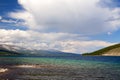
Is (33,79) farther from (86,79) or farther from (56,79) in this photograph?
(86,79)

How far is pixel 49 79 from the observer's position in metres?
58.1

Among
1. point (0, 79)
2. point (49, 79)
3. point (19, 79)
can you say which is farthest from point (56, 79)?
point (0, 79)

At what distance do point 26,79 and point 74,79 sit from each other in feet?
42.2

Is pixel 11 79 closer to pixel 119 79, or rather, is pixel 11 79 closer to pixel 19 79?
pixel 19 79

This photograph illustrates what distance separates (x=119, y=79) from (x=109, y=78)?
3338mm

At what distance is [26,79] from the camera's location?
192 ft

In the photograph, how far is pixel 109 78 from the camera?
60375 mm

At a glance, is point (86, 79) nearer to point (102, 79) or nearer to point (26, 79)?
point (102, 79)

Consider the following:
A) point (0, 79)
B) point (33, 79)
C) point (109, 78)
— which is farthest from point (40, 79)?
point (109, 78)

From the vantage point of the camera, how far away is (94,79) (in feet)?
193

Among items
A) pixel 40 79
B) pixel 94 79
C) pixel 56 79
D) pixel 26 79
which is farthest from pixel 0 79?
pixel 94 79

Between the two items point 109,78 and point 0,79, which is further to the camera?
point 109,78

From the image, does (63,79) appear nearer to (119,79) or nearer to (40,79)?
(40,79)

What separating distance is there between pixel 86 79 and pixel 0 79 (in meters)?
22.7
